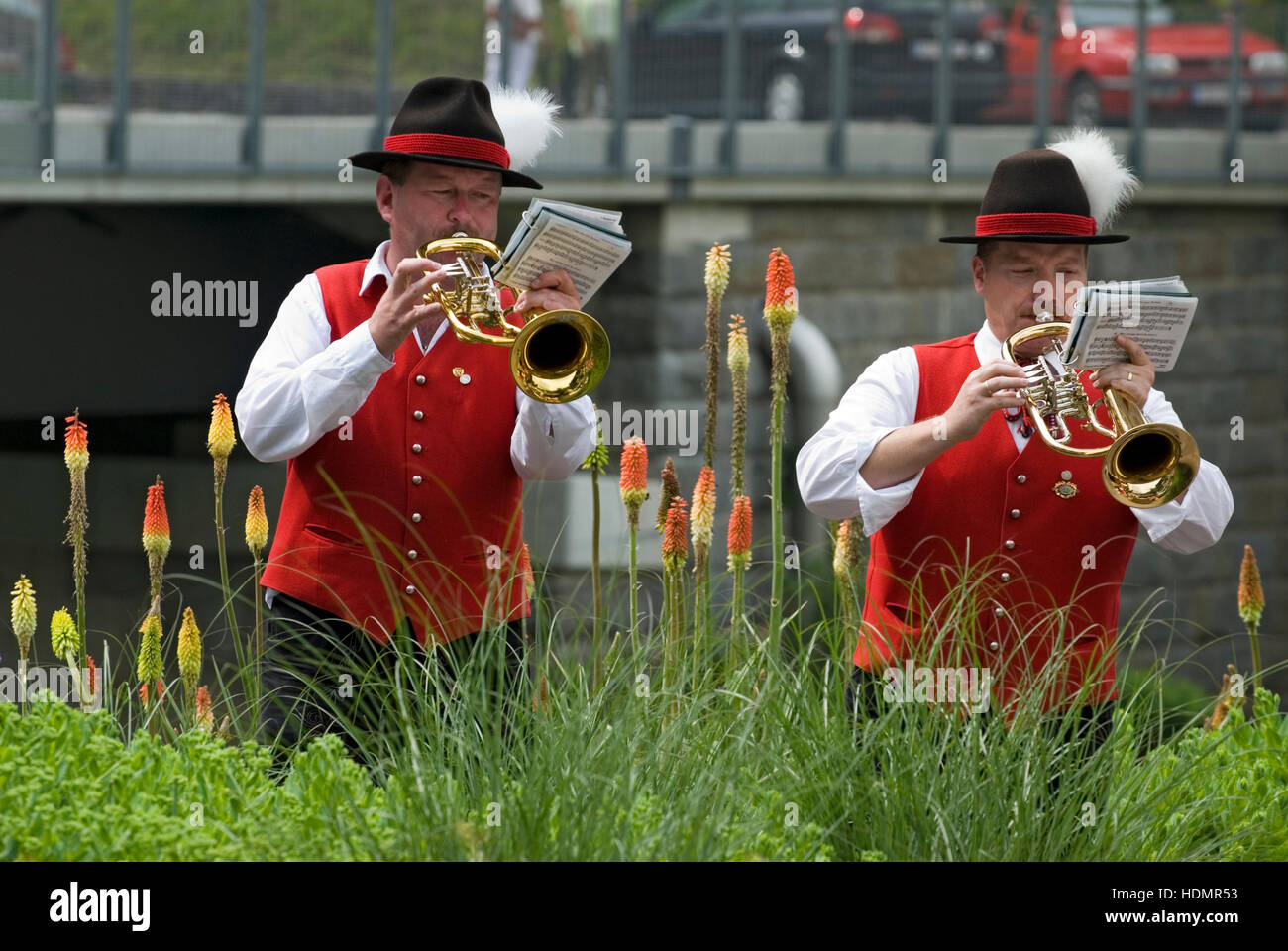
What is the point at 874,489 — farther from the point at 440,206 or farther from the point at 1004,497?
the point at 440,206

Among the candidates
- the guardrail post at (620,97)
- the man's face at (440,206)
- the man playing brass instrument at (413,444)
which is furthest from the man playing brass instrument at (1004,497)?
the guardrail post at (620,97)

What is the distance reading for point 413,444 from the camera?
12.9ft

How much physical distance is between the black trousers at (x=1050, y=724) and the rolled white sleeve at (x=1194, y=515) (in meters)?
0.38

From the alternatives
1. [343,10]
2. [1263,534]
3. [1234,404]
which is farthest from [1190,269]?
[343,10]

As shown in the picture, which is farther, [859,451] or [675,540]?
[675,540]

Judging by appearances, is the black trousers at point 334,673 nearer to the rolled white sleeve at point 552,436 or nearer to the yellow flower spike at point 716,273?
the rolled white sleeve at point 552,436

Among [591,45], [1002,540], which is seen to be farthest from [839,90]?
[1002,540]

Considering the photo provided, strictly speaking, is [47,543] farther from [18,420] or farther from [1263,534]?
[1263,534]

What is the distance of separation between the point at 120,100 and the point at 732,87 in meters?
4.17

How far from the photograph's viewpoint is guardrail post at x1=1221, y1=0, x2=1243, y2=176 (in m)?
14.2

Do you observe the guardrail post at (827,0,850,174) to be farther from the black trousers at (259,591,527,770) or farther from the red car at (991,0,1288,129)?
the black trousers at (259,591,527,770)

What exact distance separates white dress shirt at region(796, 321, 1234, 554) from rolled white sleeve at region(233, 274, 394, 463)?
93 centimetres
